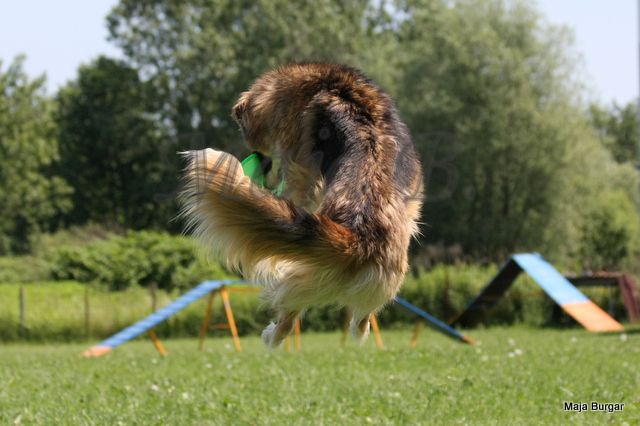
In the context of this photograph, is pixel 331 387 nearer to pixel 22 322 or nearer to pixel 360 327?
pixel 360 327

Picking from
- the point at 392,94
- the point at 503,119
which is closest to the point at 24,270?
the point at 392,94

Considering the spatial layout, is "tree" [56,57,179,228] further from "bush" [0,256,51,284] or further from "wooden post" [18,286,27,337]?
"wooden post" [18,286,27,337]

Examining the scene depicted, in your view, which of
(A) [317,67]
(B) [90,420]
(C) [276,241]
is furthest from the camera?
(B) [90,420]

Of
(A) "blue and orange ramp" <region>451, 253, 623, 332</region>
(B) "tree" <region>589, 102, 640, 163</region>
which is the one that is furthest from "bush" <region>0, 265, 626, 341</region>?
(B) "tree" <region>589, 102, 640, 163</region>

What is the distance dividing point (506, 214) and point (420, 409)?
29617mm

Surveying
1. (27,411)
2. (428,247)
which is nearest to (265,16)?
(428,247)

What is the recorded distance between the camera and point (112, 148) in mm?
47625

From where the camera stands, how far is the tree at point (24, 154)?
41250 millimetres

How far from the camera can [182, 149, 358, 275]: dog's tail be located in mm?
3389

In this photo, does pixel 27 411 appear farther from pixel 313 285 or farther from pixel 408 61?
pixel 408 61

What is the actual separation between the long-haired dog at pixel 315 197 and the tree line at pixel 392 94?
21982mm

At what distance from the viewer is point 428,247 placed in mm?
36188

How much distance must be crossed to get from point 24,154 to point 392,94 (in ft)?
77.0

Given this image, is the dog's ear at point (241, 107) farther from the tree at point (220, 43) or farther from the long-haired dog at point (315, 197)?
the tree at point (220, 43)
